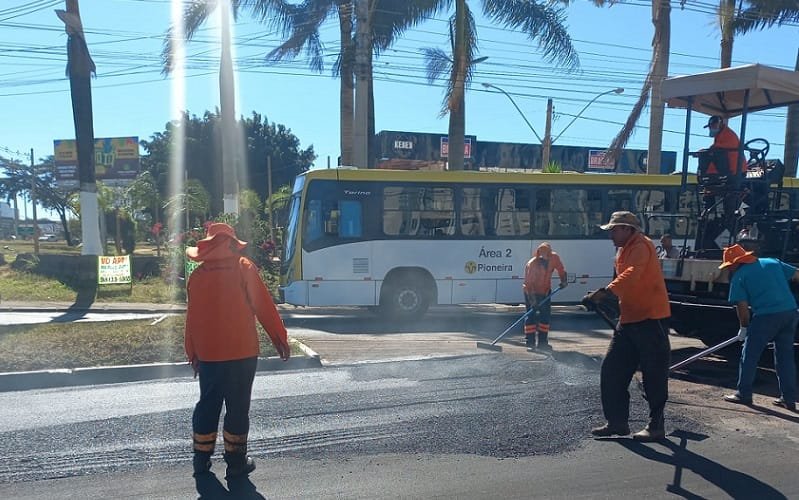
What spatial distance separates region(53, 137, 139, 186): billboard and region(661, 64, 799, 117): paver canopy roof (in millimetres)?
45436

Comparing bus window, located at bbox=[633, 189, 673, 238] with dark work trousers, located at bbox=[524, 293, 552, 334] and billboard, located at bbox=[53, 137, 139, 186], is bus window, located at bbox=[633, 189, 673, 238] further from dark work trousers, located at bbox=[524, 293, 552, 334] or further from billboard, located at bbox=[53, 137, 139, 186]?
billboard, located at bbox=[53, 137, 139, 186]

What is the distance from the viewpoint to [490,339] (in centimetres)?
→ 1105

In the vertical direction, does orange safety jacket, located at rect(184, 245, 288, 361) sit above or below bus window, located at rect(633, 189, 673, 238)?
below

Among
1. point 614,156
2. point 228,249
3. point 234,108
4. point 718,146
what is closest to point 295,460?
point 228,249

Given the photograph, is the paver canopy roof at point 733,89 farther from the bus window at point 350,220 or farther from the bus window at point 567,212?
the bus window at point 350,220

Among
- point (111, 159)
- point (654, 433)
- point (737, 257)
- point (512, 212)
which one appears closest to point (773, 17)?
point (512, 212)

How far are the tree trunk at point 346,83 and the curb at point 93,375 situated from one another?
40.5ft

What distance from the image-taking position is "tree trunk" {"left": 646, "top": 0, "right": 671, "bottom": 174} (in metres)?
18.3

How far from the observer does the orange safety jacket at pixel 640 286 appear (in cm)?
534

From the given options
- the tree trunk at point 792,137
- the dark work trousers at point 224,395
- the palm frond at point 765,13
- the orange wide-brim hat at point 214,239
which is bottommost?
the dark work trousers at point 224,395

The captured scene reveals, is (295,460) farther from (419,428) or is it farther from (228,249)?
(228,249)

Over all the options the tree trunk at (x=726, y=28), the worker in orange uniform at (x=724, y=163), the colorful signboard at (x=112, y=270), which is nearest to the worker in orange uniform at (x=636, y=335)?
the worker in orange uniform at (x=724, y=163)

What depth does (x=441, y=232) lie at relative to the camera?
13.7 m

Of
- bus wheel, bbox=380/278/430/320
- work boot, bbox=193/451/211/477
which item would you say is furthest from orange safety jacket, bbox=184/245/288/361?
bus wheel, bbox=380/278/430/320
